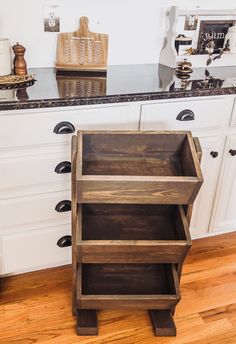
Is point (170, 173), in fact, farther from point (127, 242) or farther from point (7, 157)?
point (7, 157)

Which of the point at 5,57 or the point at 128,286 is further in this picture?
the point at 5,57

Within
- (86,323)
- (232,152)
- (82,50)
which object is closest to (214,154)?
(232,152)

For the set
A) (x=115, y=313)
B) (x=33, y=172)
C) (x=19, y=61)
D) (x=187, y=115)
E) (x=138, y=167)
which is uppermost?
(x=19, y=61)

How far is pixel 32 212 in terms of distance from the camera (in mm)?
1548

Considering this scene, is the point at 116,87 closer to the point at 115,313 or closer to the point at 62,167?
the point at 62,167

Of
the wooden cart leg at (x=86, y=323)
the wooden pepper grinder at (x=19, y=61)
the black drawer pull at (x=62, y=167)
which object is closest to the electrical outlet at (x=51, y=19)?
the wooden pepper grinder at (x=19, y=61)

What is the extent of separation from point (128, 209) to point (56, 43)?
3.18 ft

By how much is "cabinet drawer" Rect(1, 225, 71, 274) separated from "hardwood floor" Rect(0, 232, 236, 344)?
4.1 inches

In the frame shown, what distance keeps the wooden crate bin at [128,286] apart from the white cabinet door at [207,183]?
0.47 metres

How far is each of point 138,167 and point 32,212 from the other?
554 mm

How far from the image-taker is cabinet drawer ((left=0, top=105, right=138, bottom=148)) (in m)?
1.34

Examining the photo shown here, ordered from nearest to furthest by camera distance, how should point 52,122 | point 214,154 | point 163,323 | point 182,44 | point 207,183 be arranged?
point 52,122 < point 163,323 < point 214,154 < point 207,183 < point 182,44

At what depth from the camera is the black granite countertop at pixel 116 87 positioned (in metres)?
1.36

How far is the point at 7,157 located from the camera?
54.9 inches
